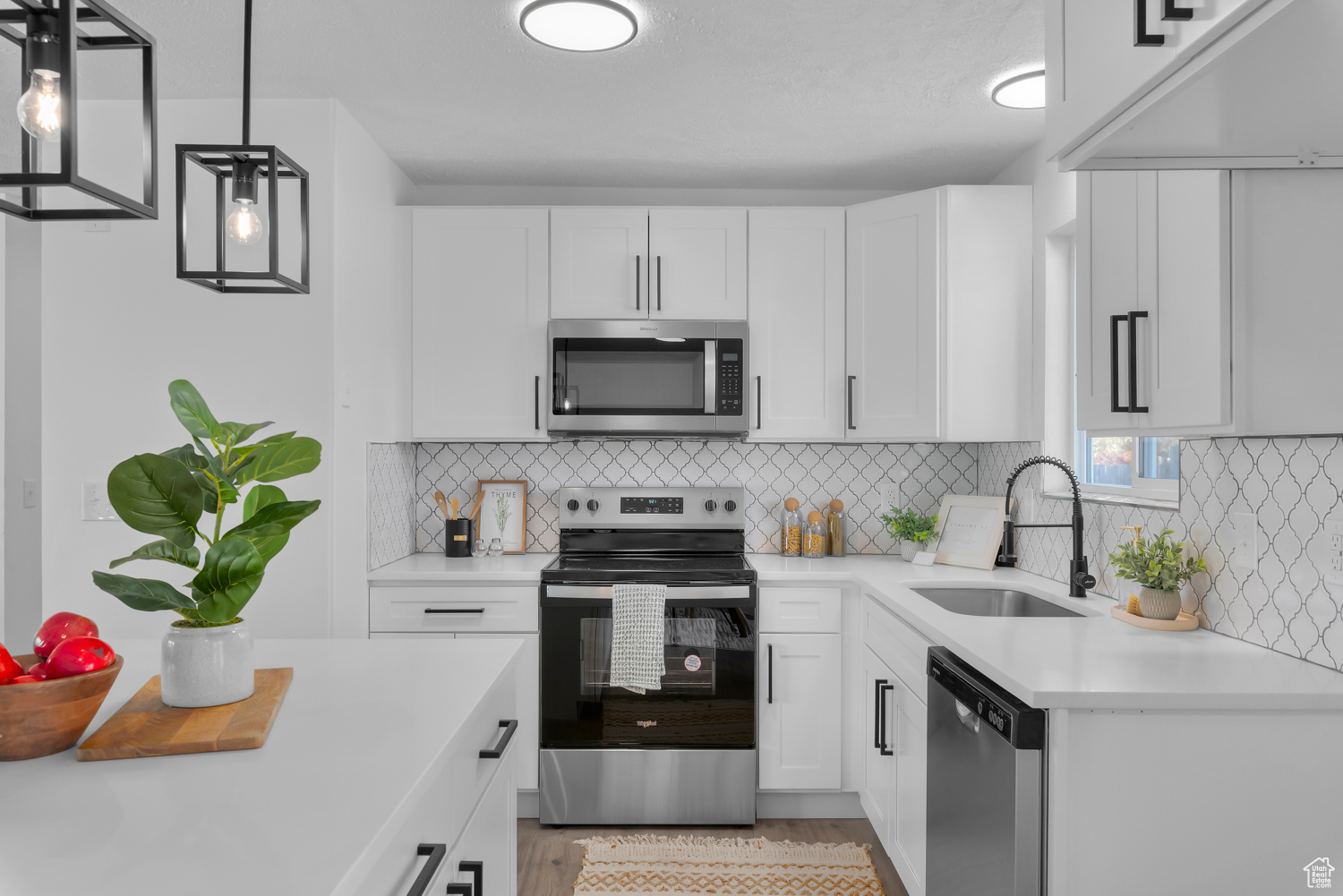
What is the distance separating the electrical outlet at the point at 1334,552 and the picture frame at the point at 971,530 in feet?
4.28

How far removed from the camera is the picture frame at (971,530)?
3.03m

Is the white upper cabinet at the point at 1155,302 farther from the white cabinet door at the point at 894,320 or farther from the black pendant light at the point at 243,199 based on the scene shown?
Answer: the black pendant light at the point at 243,199

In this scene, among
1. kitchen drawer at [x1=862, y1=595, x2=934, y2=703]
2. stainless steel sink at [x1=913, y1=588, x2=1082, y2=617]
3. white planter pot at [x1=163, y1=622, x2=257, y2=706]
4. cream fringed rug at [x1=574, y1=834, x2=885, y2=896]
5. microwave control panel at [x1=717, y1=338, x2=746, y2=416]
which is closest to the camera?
white planter pot at [x1=163, y1=622, x2=257, y2=706]

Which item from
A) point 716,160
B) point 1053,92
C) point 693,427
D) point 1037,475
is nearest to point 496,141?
point 716,160

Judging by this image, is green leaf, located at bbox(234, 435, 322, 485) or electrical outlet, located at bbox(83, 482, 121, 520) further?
electrical outlet, located at bbox(83, 482, 121, 520)

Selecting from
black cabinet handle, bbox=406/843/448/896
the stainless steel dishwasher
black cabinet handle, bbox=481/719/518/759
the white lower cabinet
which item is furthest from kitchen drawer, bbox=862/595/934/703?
black cabinet handle, bbox=406/843/448/896

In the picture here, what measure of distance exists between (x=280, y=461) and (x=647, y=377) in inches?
77.9

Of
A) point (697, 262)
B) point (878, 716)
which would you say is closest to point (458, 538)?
point (697, 262)

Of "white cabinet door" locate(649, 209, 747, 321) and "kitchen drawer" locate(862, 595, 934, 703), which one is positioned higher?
"white cabinet door" locate(649, 209, 747, 321)

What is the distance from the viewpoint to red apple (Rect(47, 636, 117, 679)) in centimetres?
106

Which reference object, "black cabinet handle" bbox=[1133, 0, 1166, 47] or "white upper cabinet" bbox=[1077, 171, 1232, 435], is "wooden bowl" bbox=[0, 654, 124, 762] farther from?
A: "white upper cabinet" bbox=[1077, 171, 1232, 435]

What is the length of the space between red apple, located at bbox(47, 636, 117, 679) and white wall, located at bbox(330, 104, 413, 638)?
147 cm

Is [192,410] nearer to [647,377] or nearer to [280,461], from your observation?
[280,461]

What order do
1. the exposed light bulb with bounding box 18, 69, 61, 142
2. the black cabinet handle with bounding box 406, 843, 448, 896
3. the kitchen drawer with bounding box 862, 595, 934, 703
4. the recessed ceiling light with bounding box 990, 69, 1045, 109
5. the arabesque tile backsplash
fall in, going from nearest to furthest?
the exposed light bulb with bounding box 18, 69, 61, 142 → the black cabinet handle with bounding box 406, 843, 448, 896 → the arabesque tile backsplash → the kitchen drawer with bounding box 862, 595, 934, 703 → the recessed ceiling light with bounding box 990, 69, 1045, 109
